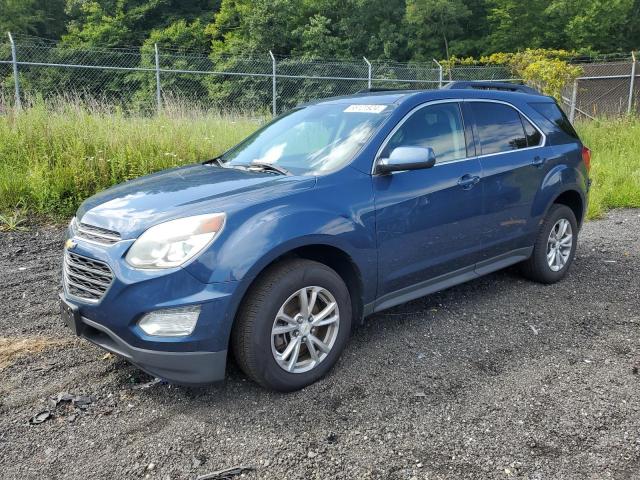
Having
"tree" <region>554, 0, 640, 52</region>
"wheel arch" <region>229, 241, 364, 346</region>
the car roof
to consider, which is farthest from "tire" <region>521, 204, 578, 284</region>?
"tree" <region>554, 0, 640, 52</region>

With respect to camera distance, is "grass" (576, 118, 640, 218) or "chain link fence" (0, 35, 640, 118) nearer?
"grass" (576, 118, 640, 218)

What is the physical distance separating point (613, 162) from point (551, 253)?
6851 millimetres

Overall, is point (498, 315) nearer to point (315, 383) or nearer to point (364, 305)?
point (364, 305)

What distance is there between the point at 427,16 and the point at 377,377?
34899 mm

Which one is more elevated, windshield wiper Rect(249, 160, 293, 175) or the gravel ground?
windshield wiper Rect(249, 160, 293, 175)

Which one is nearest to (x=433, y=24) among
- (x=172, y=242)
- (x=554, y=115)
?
(x=554, y=115)

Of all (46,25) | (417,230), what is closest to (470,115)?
(417,230)

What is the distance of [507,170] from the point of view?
15.0 ft

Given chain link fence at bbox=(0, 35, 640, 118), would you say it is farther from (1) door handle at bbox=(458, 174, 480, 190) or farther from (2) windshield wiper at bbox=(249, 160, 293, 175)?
(1) door handle at bbox=(458, 174, 480, 190)

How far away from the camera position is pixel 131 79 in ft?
48.9

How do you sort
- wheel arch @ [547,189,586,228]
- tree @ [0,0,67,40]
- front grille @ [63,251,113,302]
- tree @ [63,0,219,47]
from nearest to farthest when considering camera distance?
1. front grille @ [63,251,113,302]
2. wheel arch @ [547,189,586,228]
3. tree @ [63,0,219,47]
4. tree @ [0,0,67,40]

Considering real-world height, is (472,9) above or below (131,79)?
above

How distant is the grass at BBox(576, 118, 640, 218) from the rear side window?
3.24 m

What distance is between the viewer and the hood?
10.1 feet
